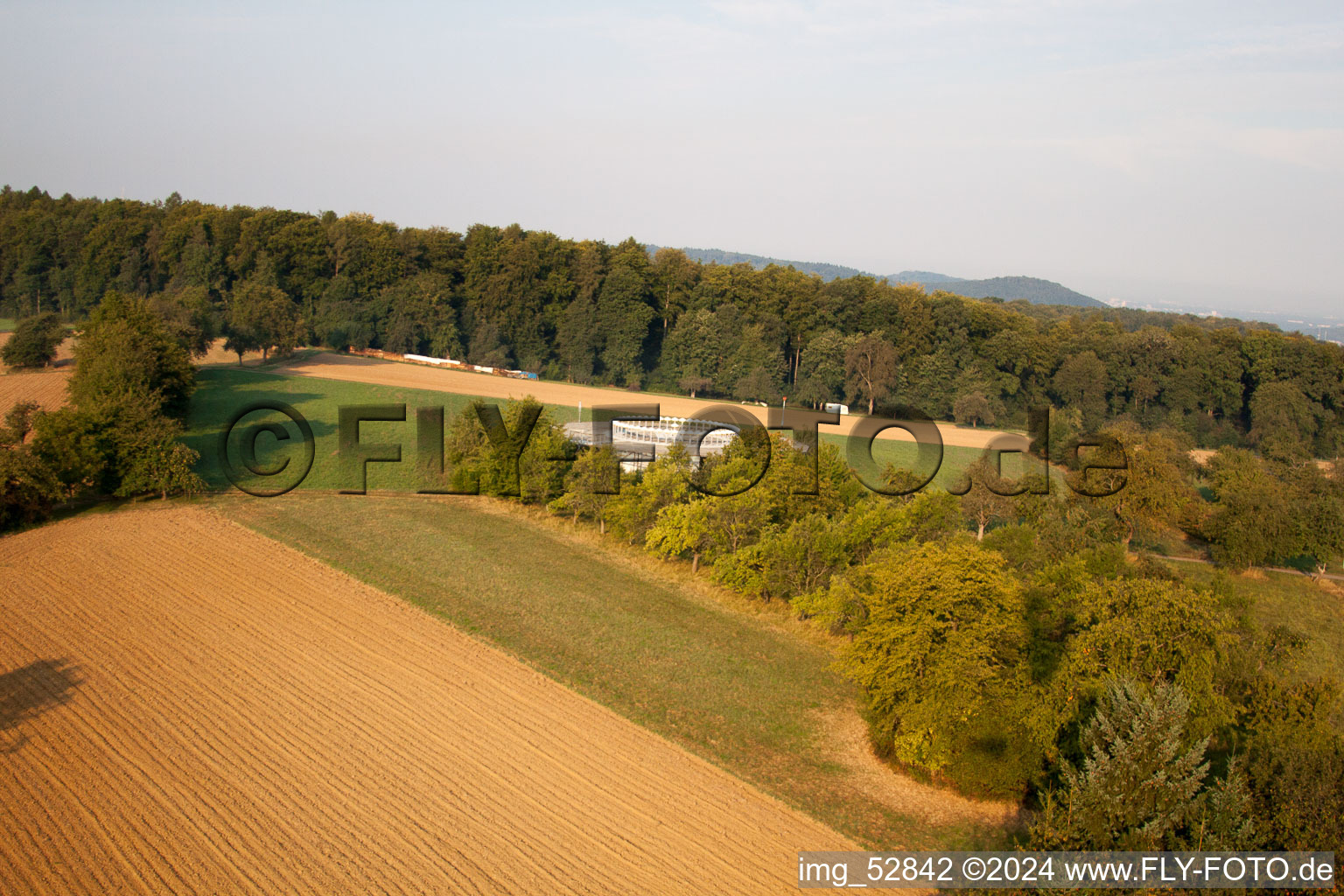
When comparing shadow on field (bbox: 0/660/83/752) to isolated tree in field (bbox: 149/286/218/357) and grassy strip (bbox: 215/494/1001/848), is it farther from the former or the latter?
isolated tree in field (bbox: 149/286/218/357)

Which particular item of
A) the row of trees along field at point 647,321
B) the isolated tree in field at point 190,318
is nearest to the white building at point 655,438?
the isolated tree in field at point 190,318

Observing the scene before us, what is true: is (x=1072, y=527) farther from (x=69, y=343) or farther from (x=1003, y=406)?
(x=69, y=343)

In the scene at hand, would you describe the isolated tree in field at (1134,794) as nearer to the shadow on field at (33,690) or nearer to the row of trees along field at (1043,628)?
the row of trees along field at (1043,628)

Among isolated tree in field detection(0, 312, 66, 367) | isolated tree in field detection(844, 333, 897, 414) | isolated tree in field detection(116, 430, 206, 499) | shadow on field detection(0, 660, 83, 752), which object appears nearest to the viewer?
shadow on field detection(0, 660, 83, 752)

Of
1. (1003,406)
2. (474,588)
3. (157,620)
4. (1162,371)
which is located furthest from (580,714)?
(1162,371)

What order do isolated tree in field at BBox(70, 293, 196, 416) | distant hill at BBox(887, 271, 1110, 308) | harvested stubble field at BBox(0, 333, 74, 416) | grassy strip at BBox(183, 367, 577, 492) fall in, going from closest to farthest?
isolated tree in field at BBox(70, 293, 196, 416), grassy strip at BBox(183, 367, 577, 492), harvested stubble field at BBox(0, 333, 74, 416), distant hill at BBox(887, 271, 1110, 308)

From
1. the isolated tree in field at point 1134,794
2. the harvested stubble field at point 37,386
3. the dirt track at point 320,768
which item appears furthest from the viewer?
the harvested stubble field at point 37,386

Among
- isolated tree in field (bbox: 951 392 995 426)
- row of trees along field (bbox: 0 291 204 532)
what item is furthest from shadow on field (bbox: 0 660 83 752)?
isolated tree in field (bbox: 951 392 995 426)
